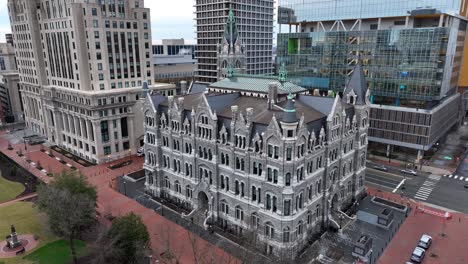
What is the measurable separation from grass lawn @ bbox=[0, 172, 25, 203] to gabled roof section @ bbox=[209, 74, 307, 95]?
5367 centimetres

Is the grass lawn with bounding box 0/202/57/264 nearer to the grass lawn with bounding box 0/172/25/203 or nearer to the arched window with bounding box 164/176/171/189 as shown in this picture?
the grass lawn with bounding box 0/172/25/203

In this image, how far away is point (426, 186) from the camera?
80562 millimetres

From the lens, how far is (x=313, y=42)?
374 feet

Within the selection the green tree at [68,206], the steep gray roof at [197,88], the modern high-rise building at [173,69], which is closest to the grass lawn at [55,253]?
the green tree at [68,206]

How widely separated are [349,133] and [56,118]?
314 ft

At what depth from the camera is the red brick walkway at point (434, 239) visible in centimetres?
5331

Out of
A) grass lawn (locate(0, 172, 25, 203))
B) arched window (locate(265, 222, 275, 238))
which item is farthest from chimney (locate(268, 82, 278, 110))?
grass lawn (locate(0, 172, 25, 203))

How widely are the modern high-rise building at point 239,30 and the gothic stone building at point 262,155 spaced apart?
85.2 m

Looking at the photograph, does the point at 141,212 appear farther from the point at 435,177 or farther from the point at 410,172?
the point at 435,177

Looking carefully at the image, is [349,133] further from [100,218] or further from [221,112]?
[100,218]

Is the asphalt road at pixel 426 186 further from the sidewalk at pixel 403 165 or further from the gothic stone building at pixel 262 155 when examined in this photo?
the gothic stone building at pixel 262 155

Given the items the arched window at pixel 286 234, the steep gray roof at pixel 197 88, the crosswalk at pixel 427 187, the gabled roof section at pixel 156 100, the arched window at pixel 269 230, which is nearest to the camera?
the arched window at pixel 286 234

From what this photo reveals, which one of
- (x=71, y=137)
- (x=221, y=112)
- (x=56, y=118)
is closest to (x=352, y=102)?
(x=221, y=112)

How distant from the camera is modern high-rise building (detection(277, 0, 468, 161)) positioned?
9150cm
